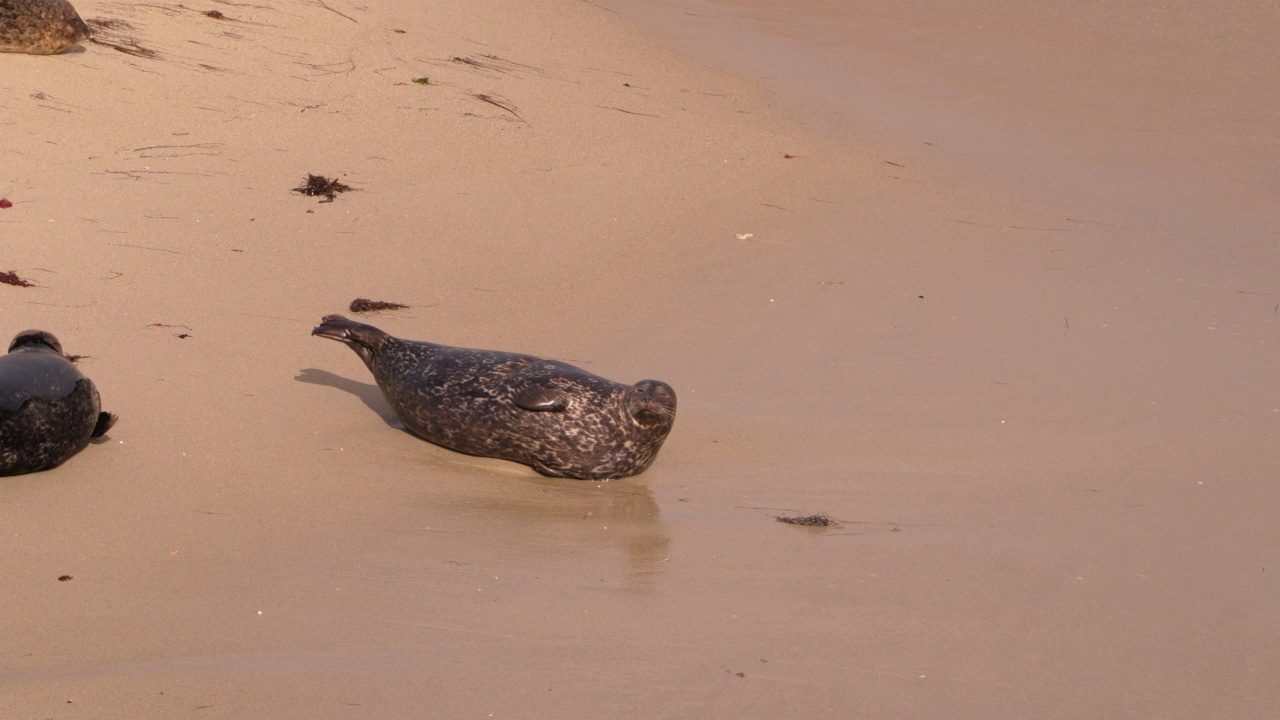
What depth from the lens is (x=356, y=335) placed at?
18.5ft

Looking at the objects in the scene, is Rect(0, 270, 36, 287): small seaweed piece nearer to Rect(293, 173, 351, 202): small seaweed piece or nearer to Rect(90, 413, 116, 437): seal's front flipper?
Rect(90, 413, 116, 437): seal's front flipper

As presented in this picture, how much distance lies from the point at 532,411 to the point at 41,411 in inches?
69.1

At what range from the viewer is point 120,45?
29.7 feet

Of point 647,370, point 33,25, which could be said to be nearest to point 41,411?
point 647,370

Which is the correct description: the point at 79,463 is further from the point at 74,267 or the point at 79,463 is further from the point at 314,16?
the point at 314,16

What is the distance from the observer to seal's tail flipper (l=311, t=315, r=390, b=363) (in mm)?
5621

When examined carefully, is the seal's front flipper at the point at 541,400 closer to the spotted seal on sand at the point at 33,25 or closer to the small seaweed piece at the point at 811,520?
the small seaweed piece at the point at 811,520

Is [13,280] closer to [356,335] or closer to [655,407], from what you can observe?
[356,335]

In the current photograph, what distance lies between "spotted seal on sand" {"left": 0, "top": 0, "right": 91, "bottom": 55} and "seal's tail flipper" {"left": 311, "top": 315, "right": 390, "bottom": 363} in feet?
14.1

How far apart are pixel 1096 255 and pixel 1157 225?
35.4 inches

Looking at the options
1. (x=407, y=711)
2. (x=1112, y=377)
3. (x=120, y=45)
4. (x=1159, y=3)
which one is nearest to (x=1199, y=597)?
(x=1112, y=377)

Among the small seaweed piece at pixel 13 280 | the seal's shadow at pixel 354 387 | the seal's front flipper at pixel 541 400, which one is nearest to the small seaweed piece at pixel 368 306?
the seal's shadow at pixel 354 387

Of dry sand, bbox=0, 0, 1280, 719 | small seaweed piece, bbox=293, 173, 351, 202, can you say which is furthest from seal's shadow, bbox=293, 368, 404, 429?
small seaweed piece, bbox=293, 173, 351, 202

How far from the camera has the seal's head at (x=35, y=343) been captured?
191 inches
